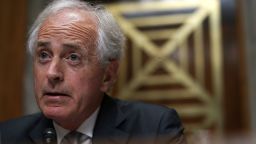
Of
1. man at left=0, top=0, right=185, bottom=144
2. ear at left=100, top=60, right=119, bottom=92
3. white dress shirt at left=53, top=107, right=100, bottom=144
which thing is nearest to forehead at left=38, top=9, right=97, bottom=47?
man at left=0, top=0, right=185, bottom=144

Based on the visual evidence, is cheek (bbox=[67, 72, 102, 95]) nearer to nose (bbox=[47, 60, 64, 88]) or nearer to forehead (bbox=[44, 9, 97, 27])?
nose (bbox=[47, 60, 64, 88])

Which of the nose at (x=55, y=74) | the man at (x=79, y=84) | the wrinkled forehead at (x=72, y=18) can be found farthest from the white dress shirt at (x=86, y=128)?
the wrinkled forehead at (x=72, y=18)

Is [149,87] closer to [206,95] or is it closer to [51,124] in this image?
[206,95]

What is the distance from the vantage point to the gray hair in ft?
4.65

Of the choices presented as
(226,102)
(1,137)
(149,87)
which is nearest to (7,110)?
(149,87)

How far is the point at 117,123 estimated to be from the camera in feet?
4.88

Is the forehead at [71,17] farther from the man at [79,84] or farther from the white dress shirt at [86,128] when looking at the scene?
the white dress shirt at [86,128]

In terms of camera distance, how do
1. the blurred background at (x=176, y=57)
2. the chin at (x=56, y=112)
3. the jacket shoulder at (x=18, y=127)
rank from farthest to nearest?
the blurred background at (x=176, y=57), the jacket shoulder at (x=18, y=127), the chin at (x=56, y=112)

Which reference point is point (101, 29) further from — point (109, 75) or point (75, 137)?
point (75, 137)

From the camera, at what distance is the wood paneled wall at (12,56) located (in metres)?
3.53

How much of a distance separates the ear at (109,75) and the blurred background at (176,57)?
1984 mm

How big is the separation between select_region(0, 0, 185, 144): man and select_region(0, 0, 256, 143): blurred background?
1.94 metres

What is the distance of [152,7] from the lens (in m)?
3.62

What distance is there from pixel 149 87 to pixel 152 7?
22.7 inches
